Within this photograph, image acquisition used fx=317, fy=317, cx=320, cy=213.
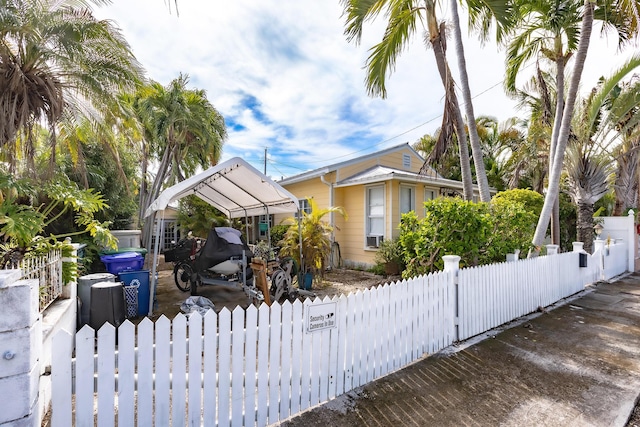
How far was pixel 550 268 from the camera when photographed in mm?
6148

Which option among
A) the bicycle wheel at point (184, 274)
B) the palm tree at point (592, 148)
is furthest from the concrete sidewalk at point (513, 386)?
the palm tree at point (592, 148)

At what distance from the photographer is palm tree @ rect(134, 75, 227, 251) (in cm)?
1311

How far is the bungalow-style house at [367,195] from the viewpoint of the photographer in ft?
32.7

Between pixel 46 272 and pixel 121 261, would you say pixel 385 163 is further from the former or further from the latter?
pixel 46 272

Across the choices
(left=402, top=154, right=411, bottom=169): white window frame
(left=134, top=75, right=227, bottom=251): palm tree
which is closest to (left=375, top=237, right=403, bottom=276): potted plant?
(left=402, top=154, right=411, bottom=169): white window frame

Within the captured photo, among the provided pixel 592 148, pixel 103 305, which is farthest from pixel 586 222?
pixel 103 305

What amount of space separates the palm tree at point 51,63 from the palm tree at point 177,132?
5.37 meters

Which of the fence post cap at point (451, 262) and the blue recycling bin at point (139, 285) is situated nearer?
the fence post cap at point (451, 262)

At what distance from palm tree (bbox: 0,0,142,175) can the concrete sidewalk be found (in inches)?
255

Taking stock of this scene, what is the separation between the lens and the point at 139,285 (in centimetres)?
560

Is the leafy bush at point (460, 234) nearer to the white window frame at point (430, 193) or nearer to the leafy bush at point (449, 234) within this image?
the leafy bush at point (449, 234)

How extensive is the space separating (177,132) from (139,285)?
34.5 feet

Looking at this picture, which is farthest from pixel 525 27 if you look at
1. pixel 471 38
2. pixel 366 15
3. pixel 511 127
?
pixel 511 127

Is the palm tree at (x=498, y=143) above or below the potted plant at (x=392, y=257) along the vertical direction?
above
